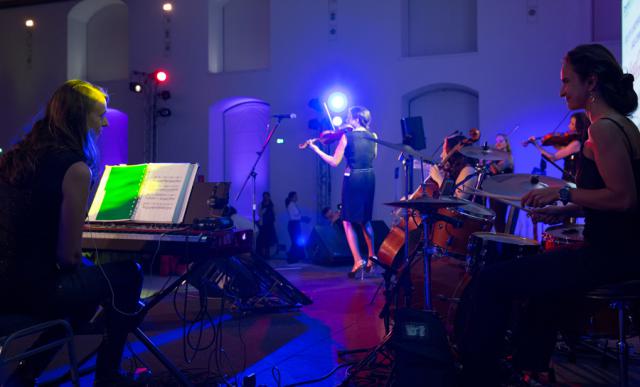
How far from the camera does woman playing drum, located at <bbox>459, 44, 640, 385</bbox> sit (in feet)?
7.13

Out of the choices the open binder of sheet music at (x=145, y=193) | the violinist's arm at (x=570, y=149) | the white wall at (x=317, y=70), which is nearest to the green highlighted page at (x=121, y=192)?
the open binder of sheet music at (x=145, y=193)

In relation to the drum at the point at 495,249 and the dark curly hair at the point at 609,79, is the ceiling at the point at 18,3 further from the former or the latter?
the dark curly hair at the point at 609,79

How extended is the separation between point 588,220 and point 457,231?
4.84 ft

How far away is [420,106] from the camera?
32.1 feet

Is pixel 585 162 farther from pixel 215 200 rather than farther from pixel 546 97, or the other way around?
pixel 546 97

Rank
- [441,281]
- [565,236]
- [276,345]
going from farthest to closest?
1. [441,281]
2. [276,345]
3. [565,236]

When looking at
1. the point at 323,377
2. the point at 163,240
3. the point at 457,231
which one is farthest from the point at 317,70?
the point at 323,377

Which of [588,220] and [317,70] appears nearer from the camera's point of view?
[588,220]

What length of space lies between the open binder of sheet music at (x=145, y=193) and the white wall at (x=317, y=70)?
6514 mm

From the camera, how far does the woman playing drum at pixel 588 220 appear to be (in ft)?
7.13

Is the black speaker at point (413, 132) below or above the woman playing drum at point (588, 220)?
above

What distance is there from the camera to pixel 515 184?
278cm

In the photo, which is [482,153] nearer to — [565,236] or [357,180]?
[565,236]

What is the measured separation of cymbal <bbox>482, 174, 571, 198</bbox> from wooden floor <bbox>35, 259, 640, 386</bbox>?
1.11 meters
